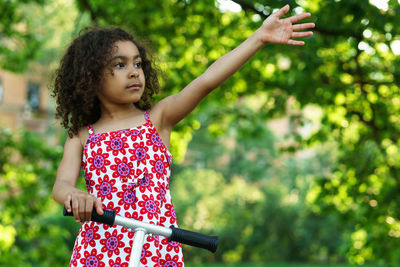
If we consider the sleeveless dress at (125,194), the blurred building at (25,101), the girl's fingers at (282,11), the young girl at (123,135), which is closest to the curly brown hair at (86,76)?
the young girl at (123,135)

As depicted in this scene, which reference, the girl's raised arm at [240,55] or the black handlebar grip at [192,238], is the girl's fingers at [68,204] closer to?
the black handlebar grip at [192,238]

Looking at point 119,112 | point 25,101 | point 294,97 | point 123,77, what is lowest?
point 119,112

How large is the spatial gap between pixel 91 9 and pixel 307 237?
1114 cm

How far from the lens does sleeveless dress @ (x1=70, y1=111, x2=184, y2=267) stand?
2.05m

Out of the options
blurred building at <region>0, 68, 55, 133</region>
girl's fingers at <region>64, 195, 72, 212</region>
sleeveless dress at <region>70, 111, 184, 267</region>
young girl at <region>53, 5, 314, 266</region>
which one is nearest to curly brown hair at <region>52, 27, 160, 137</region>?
young girl at <region>53, 5, 314, 266</region>

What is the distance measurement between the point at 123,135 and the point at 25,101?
2403 centimetres

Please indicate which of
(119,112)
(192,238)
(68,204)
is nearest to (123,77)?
(119,112)

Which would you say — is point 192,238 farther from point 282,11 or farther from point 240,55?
point 282,11

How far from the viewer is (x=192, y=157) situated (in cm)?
2547

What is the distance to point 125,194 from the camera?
208 cm

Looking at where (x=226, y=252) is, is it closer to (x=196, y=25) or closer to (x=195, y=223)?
(x=195, y=223)

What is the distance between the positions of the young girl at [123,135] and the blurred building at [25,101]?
2120 centimetres

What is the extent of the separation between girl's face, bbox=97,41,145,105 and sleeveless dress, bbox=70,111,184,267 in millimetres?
146

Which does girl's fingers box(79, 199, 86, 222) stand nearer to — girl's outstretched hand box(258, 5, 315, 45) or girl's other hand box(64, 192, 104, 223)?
girl's other hand box(64, 192, 104, 223)
